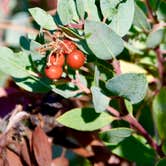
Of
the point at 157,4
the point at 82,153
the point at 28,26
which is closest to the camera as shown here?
the point at 157,4

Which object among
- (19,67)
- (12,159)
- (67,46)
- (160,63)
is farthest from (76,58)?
(160,63)

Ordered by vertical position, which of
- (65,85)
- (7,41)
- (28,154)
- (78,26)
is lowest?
(7,41)

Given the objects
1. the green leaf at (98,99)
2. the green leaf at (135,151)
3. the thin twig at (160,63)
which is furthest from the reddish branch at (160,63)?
the green leaf at (98,99)

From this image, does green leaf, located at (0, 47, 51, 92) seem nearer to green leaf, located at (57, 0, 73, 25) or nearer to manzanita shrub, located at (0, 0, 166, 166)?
manzanita shrub, located at (0, 0, 166, 166)

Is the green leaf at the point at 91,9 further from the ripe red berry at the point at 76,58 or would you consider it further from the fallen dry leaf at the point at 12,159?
the fallen dry leaf at the point at 12,159

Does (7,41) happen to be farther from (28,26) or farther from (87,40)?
(87,40)

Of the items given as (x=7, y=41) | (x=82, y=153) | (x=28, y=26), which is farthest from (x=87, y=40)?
(x=7, y=41)
